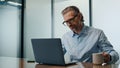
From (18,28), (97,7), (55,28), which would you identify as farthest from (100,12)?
(18,28)

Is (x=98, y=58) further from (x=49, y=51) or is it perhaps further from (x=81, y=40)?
(x=81, y=40)

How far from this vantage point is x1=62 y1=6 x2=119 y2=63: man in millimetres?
2094

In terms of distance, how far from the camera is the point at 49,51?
65.2 inches

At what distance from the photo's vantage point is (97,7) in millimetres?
4379

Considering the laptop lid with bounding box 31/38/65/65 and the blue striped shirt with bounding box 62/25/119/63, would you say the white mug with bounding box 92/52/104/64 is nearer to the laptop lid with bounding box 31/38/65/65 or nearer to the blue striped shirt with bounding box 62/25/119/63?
the laptop lid with bounding box 31/38/65/65

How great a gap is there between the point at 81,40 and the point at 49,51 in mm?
590

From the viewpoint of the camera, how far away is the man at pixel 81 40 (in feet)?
6.87

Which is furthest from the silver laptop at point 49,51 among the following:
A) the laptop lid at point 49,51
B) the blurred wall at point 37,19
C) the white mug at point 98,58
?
the blurred wall at point 37,19

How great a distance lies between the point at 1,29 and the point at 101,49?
11.4 feet

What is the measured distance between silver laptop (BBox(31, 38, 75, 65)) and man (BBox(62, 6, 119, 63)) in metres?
0.45

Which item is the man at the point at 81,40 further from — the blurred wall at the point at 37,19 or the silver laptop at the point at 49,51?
the blurred wall at the point at 37,19

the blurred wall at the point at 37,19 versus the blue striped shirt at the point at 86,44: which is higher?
the blurred wall at the point at 37,19

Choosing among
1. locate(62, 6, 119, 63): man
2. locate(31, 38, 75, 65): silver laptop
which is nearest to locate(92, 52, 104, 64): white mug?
locate(31, 38, 75, 65): silver laptop

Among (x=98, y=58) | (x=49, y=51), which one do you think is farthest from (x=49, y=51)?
(x=98, y=58)
